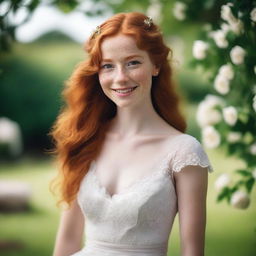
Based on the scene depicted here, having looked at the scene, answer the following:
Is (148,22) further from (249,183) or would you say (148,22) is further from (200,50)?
(249,183)

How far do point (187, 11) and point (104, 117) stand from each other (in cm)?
138

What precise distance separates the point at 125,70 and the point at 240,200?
1229 millimetres

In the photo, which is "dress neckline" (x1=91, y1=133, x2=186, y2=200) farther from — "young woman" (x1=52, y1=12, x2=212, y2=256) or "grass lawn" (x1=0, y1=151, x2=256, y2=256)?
"grass lawn" (x1=0, y1=151, x2=256, y2=256)

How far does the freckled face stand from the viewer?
2189 mm

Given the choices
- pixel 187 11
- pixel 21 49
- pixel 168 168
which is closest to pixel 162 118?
pixel 168 168

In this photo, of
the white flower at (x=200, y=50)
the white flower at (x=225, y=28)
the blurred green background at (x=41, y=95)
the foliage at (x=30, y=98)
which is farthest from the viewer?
the foliage at (x=30, y=98)

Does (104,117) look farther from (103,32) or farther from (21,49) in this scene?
(21,49)

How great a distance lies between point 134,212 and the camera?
2.15 meters

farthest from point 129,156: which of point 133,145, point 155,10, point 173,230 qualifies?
point 173,230

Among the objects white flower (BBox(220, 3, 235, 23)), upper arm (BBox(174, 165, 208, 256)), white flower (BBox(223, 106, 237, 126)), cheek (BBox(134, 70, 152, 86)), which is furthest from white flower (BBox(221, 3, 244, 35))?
upper arm (BBox(174, 165, 208, 256))

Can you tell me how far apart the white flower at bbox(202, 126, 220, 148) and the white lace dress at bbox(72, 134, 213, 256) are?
0.94 metres

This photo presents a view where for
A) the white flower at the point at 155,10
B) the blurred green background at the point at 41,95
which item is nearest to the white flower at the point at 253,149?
the white flower at the point at 155,10

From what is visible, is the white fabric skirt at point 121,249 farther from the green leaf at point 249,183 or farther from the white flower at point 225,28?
the white flower at point 225,28

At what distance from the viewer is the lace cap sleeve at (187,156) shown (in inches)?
84.4
